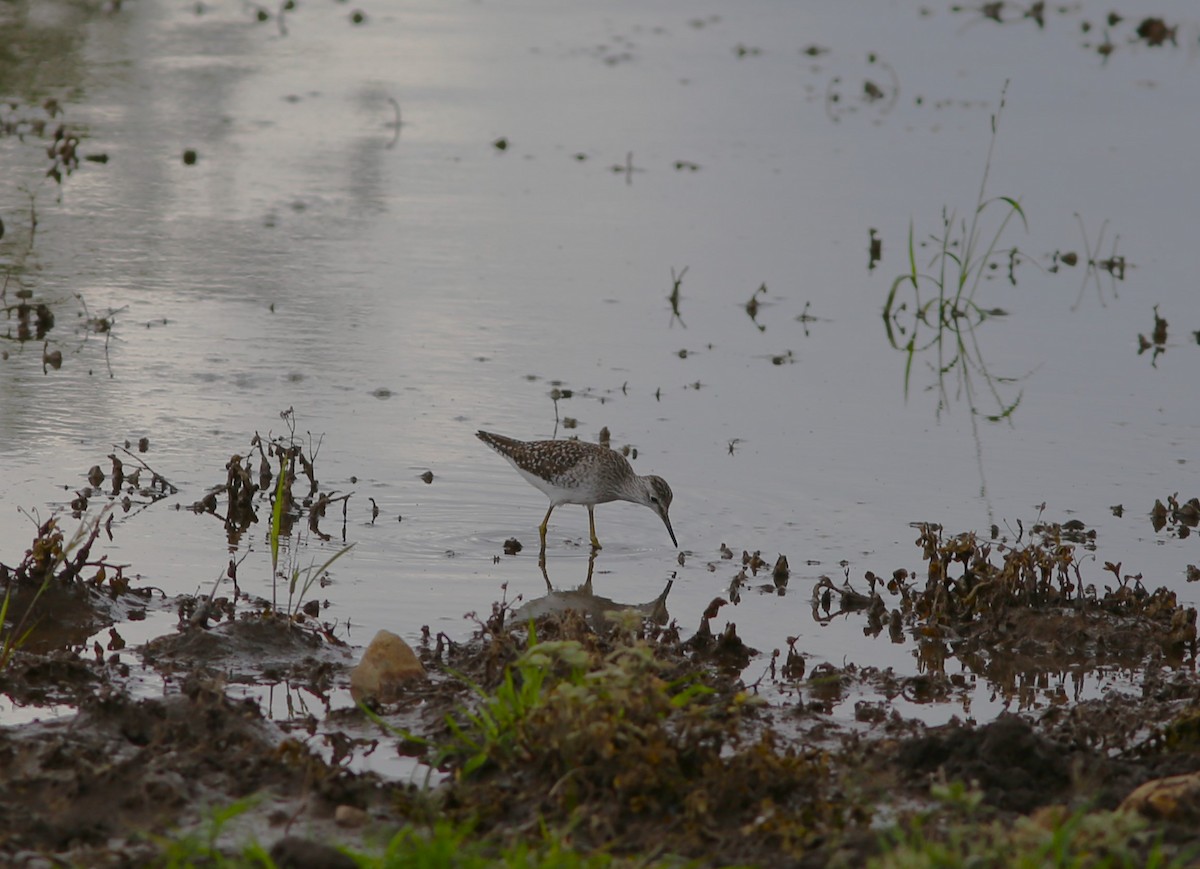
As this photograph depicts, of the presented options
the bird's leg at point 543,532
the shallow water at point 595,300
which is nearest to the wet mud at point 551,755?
the shallow water at point 595,300

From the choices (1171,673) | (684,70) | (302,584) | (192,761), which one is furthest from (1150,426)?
(684,70)

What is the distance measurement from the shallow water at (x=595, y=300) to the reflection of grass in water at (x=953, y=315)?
12 centimetres

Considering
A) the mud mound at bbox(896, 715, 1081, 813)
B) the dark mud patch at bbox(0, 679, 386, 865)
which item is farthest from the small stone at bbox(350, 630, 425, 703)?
the mud mound at bbox(896, 715, 1081, 813)

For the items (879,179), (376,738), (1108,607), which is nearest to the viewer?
(376,738)

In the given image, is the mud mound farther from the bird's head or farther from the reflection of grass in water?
the reflection of grass in water

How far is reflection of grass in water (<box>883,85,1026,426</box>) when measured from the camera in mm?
12586

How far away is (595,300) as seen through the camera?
1402 centimetres

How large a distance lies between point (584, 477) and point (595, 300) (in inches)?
182

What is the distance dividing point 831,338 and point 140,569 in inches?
262

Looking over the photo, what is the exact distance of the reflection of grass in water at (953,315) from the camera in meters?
12.6

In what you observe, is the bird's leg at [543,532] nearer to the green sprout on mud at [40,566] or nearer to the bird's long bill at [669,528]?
the bird's long bill at [669,528]

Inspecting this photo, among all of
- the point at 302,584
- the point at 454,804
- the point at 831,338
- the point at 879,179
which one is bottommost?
the point at 454,804

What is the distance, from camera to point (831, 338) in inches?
529

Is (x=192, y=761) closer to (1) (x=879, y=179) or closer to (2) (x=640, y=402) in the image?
(2) (x=640, y=402)
